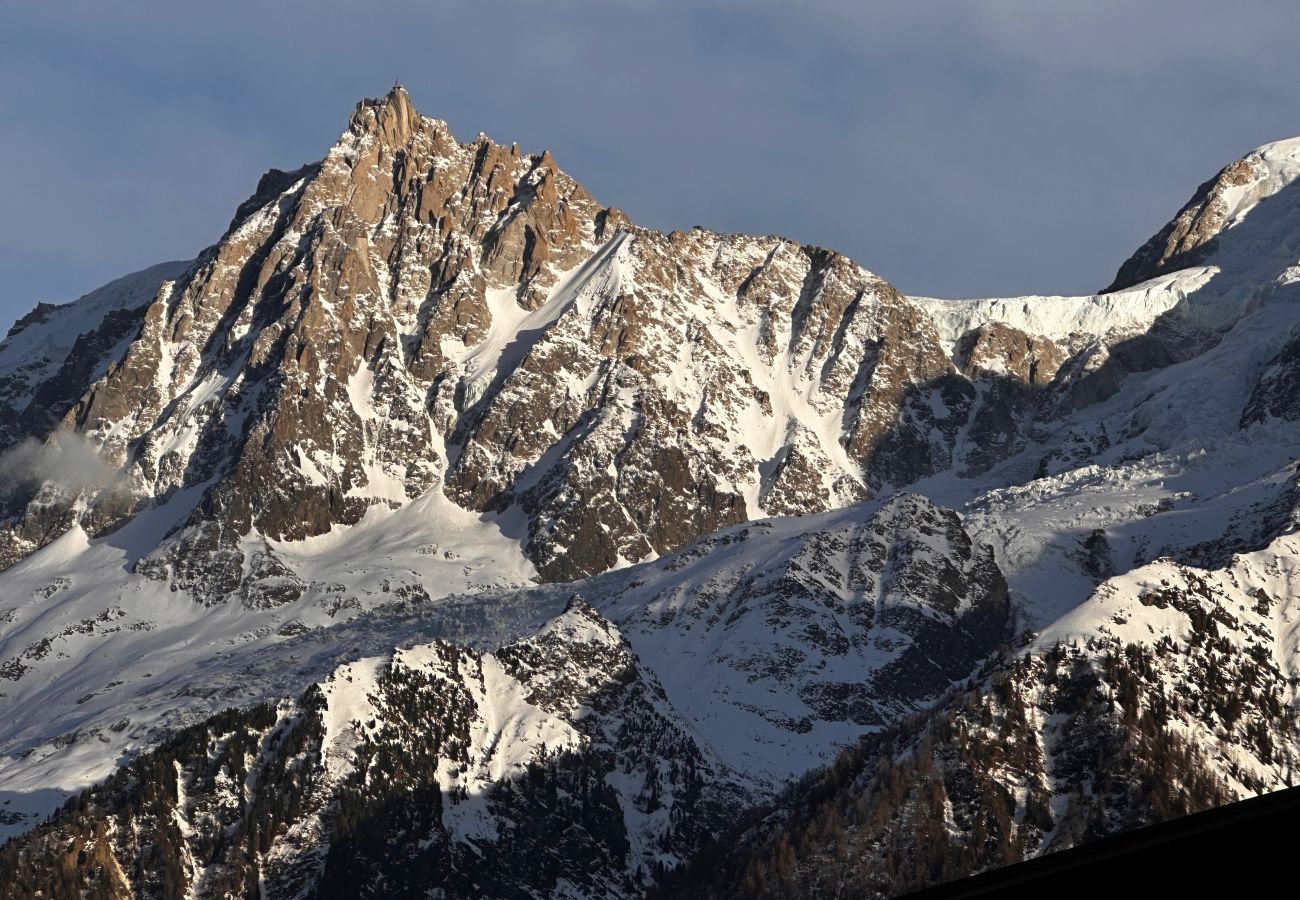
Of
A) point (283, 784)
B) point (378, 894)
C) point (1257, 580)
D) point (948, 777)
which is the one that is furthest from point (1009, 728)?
point (283, 784)

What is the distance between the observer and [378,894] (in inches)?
6865

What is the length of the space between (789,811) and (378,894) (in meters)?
40.2

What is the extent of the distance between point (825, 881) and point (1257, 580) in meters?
65.3

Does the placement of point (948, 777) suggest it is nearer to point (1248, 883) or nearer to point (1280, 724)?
point (1280, 724)

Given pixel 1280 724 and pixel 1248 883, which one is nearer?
pixel 1248 883

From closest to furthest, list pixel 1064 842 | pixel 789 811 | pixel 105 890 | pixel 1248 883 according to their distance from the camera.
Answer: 1. pixel 1248 883
2. pixel 1064 842
3. pixel 105 890
4. pixel 789 811

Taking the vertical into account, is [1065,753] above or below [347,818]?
below

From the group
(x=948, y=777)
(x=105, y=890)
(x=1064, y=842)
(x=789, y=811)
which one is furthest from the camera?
(x=789, y=811)

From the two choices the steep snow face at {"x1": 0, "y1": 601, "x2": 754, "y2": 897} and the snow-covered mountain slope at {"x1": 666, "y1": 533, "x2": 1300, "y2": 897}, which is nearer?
the snow-covered mountain slope at {"x1": 666, "y1": 533, "x2": 1300, "y2": 897}

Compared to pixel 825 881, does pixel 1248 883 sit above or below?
above

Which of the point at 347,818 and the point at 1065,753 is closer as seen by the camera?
the point at 1065,753

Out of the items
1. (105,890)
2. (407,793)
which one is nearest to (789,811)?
(407,793)

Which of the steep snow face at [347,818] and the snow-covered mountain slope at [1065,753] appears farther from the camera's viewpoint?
the steep snow face at [347,818]

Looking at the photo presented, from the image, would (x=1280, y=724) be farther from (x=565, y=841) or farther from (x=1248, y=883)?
(x=1248, y=883)
